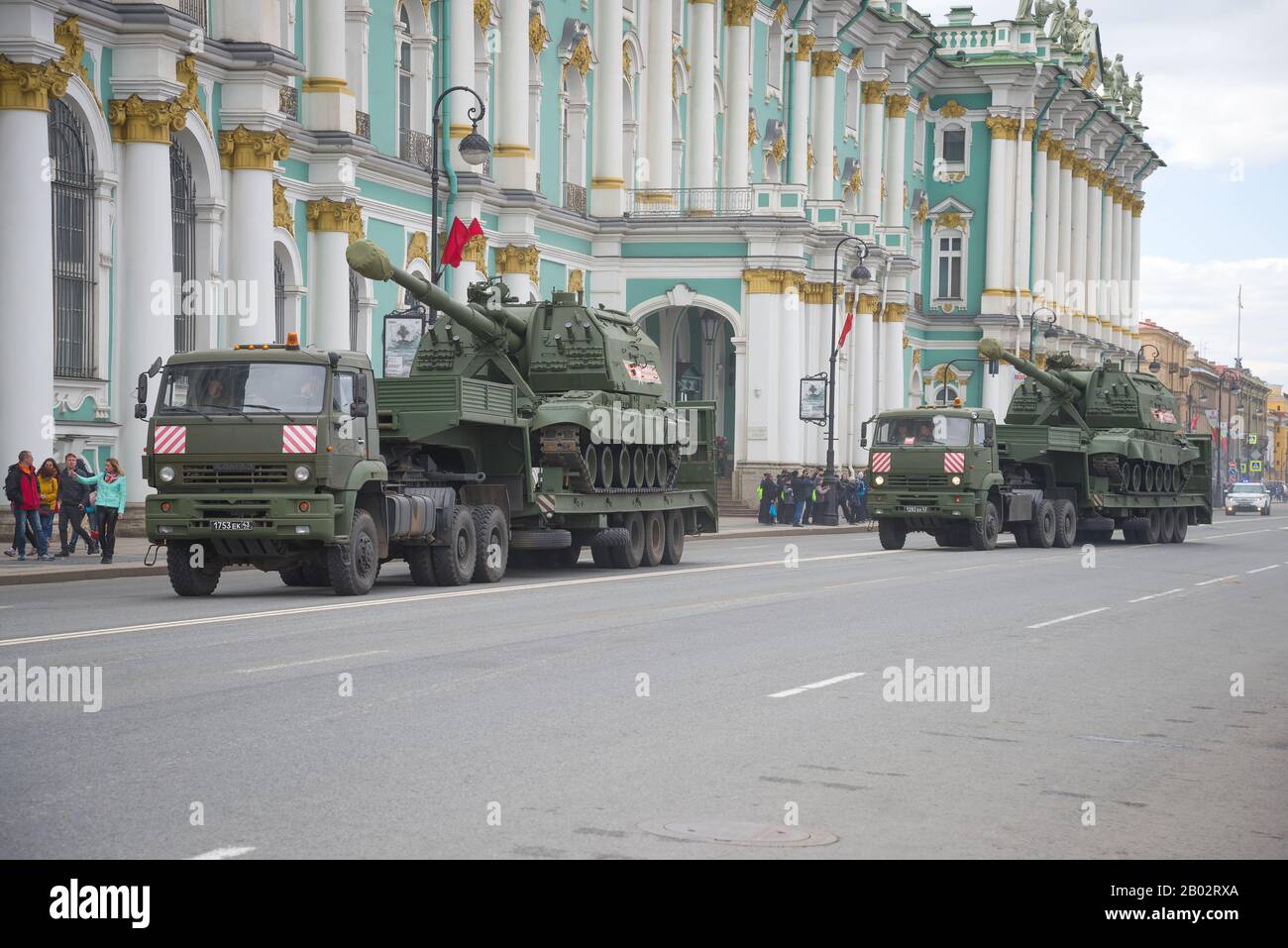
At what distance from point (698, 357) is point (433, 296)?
38.9 metres

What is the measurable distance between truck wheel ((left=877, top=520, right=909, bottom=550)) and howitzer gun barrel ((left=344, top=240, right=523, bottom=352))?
11779 millimetres

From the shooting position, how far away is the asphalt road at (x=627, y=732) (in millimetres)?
8242

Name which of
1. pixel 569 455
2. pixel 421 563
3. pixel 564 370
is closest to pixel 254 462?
pixel 421 563

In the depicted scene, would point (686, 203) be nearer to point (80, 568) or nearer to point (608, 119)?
point (608, 119)

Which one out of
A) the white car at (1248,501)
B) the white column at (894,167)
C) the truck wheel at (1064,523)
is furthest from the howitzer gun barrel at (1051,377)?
the white car at (1248,501)

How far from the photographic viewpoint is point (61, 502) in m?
28.2

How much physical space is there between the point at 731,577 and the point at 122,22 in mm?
13783

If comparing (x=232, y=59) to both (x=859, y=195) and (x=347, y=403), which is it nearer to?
(x=347, y=403)

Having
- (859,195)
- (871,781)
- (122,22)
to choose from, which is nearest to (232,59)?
(122,22)

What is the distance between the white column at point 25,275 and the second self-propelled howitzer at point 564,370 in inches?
228

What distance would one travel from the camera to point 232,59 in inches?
1375

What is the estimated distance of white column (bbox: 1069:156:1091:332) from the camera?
9956cm

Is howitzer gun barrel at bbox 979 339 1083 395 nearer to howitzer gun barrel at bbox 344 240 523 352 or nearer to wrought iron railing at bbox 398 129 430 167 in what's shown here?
wrought iron railing at bbox 398 129 430 167

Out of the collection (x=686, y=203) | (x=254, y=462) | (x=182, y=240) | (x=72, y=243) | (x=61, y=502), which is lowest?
(x=61, y=502)
